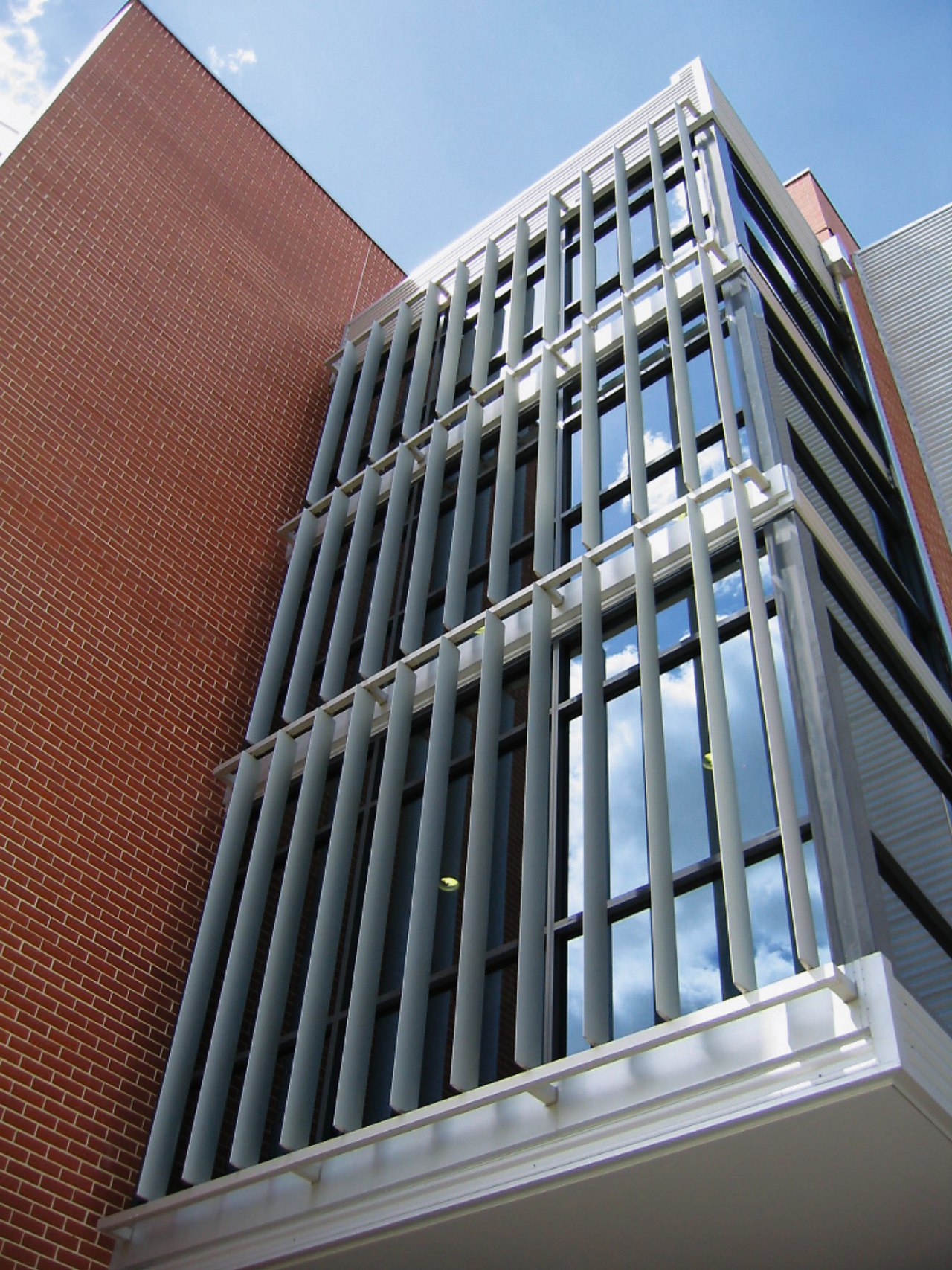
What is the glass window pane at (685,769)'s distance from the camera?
7484mm

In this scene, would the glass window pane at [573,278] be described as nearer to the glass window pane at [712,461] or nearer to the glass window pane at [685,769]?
the glass window pane at [712,461]

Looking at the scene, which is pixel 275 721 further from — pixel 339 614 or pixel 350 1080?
pixel 350 1080

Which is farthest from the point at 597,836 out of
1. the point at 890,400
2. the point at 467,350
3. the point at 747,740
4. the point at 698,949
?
the point at 890,400

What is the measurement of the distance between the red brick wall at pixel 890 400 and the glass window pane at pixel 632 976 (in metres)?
7.38

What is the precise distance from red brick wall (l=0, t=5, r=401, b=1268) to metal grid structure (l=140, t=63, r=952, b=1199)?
1.61ft

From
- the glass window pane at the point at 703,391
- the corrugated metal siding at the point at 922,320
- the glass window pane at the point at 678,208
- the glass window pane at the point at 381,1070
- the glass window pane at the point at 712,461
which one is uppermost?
the corrugated metal siding at the point at 922,320

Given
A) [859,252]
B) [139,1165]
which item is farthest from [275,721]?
[859,252]

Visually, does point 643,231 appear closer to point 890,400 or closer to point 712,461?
point 890,400

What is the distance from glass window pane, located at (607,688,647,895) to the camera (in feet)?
25.3

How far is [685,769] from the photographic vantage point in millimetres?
7914

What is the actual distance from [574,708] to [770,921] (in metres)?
2.61

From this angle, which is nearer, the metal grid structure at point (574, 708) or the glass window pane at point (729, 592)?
the metal grid structure at point (574, 708)

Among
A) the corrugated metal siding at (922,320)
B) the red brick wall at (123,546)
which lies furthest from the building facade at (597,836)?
the corrugated metal siding at (922,320)

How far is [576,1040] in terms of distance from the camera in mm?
7109
